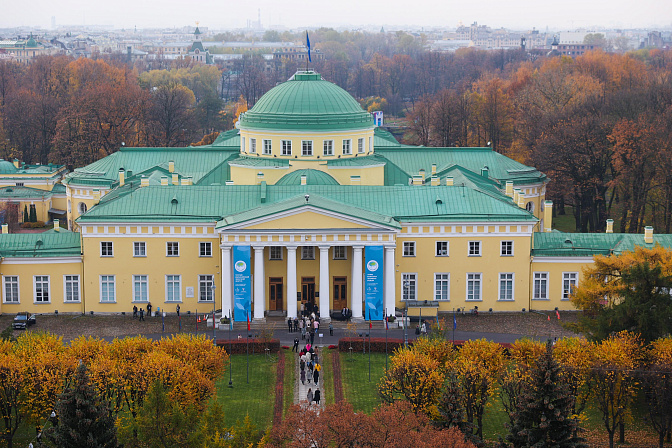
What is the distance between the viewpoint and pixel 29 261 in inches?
2970

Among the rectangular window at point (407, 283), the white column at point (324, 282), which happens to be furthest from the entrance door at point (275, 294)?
the rectangular window at point (407, 283)

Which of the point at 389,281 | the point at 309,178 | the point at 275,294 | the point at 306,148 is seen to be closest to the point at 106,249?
the point at 275,294

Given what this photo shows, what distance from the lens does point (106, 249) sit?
75625 mm

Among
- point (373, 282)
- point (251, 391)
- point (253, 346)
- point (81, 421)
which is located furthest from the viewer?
point (373, 282)

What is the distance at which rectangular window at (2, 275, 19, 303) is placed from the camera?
247ft

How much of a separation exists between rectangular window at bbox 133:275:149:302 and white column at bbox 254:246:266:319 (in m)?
8.01

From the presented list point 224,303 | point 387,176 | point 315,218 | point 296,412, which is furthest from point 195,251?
point 296,412

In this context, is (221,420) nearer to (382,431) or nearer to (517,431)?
(382,431)

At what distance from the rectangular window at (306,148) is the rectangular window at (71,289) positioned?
832 inches

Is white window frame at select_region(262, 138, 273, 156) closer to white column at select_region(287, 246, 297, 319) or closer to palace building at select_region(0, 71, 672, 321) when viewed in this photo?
palace building at select_region(0, 71, 672, 321)

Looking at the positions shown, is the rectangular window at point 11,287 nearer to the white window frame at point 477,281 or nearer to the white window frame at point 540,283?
the white window frame at point 477,281

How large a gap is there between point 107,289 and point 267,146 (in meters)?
19.1

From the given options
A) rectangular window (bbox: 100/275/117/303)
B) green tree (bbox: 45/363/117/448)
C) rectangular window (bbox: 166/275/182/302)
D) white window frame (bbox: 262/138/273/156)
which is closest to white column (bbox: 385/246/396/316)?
rectangular window (bbox: 166/275/182/302)

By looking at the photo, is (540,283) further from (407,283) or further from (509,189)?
(509,189)
